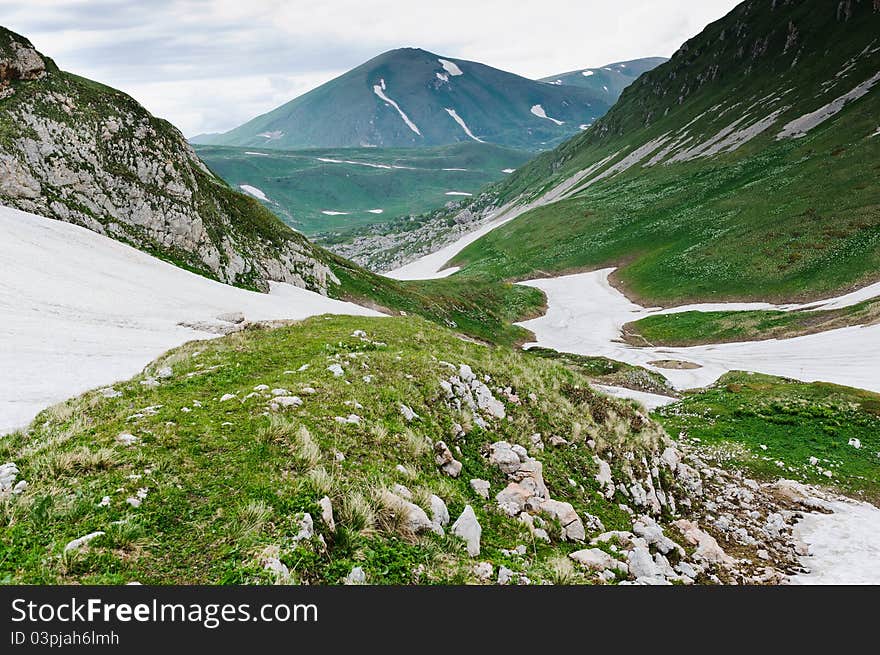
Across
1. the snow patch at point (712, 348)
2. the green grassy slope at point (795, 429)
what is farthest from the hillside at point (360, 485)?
the snow patch at point (712, 348)

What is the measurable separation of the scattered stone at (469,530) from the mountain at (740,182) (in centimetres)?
7340

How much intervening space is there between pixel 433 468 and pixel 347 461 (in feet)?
7.38

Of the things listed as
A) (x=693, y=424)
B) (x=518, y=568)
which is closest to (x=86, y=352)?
(x=518, y=568)

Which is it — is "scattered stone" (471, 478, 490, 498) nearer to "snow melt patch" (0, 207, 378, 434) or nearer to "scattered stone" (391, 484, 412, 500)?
"scattered stone" (391, 484, 412, 500)

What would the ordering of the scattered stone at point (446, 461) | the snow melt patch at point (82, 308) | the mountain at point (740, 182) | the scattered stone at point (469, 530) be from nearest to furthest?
the scattered stone at point (469, 530), the scattered stone at point (446, 461), the snow melt patch at point (82, 308), the mountain at point (740, 182)

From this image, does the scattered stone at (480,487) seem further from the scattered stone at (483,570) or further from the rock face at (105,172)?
the rock face at (105,172)

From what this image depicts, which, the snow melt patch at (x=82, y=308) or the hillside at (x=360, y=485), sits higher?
the snow melt patch at (x=82, y=308)

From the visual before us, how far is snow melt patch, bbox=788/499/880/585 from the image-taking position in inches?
507

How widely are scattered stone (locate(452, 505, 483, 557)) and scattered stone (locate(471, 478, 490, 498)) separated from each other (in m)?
1.97

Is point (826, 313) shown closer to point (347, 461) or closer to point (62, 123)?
point (347, 461)

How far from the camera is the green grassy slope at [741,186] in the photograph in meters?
72.5

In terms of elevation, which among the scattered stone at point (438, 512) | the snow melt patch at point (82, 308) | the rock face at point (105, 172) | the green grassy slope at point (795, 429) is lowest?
the green grassy slope at point (795, 429)

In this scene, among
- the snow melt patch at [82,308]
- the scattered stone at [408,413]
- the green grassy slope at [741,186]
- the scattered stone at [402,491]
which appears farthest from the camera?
the green grassy slope at [741,186]

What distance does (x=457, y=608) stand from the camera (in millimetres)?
5934
